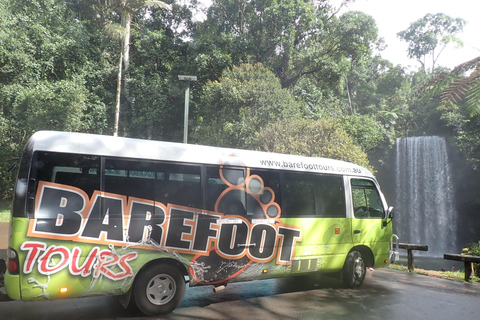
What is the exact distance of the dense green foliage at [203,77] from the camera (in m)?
22.6

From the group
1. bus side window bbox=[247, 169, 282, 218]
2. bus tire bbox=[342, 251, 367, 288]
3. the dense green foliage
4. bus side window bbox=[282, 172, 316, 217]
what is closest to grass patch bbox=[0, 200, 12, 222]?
the dense green foliage

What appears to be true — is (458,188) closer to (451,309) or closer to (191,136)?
(191,136)

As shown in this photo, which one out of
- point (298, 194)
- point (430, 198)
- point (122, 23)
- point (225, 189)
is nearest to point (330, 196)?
point (298, 194)

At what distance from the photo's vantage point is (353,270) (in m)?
8.46

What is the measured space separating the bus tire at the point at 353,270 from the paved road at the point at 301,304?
200 millimetres

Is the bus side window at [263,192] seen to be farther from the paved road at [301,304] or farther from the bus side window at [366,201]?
the bus side window at [366,201]

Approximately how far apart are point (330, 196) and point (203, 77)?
22944 millimetres

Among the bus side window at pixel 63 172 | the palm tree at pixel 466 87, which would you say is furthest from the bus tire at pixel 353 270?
the bus side window at pixel 63 172

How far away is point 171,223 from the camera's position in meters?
6.13

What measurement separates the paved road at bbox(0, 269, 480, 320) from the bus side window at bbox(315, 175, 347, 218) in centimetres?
166

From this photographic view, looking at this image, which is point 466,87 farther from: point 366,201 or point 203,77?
point 203,77

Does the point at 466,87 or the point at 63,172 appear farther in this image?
the point at 466,87

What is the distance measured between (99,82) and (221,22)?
38.1 feet

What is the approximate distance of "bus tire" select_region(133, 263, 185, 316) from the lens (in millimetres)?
5875
